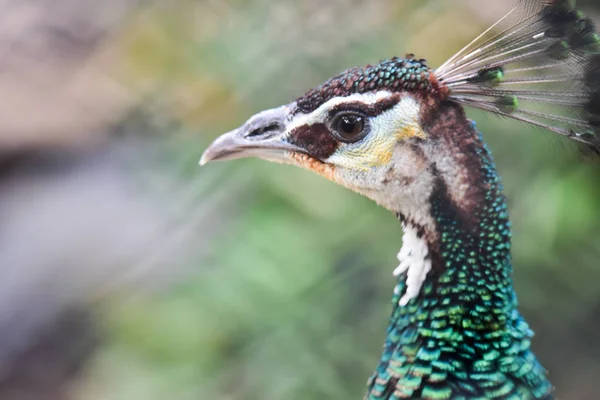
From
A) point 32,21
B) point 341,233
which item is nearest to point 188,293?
point 341,233

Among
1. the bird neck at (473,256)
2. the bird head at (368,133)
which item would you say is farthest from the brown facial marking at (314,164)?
the bird neck at (473,256)

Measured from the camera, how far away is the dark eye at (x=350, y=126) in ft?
2.18

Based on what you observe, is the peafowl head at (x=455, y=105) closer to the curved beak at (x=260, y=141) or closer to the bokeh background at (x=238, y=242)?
the curved beak at (x=260, y=141)

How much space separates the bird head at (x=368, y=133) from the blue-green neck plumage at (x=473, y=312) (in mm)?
37

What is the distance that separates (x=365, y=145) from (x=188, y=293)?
0.65m

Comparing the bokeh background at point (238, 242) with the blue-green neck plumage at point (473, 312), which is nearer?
the blue-green neck plumage at point (473, 312)

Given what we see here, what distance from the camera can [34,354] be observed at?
1527mm

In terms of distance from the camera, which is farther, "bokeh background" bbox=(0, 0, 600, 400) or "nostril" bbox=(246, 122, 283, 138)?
"bokeh background" bbox=(0, 0, 600, 400)

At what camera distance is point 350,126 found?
67 cm

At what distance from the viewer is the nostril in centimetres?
70

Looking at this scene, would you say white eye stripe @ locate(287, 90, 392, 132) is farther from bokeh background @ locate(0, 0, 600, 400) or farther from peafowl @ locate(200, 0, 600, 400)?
bokeh background @ locate(0, 0, 600, 400)

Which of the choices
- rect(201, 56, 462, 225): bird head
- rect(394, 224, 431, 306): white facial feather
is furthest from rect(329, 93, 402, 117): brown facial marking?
rect(394, 224, 431, 306): white facial feather

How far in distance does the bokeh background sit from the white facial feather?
365 mm

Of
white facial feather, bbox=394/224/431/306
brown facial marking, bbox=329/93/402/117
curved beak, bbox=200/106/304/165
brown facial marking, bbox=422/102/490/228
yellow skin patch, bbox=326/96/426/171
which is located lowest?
white facial feather, bbox=394/224/431/306
